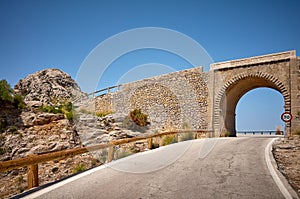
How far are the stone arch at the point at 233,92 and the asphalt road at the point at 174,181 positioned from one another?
35.2ft

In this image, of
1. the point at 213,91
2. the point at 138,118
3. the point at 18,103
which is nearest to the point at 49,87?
the point at 18,103

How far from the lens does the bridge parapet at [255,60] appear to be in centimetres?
1489

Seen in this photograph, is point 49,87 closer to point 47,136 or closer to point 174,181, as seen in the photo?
point 47,136

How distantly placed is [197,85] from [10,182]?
48.8 ft

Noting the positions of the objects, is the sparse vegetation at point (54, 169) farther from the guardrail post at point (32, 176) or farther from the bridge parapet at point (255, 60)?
the bridge parapet at point (255, 60)

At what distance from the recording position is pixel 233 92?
1839 cm

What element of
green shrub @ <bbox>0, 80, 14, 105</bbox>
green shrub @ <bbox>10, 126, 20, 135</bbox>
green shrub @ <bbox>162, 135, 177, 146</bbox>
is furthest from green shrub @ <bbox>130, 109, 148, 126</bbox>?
green shrub @ <bbox>0, 80, 14, 105</bbox>

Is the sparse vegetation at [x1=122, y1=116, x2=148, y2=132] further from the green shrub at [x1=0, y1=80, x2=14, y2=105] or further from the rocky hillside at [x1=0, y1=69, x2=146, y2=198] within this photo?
the green shrub at [x1=0, y1=80, x2=14, y2=105]

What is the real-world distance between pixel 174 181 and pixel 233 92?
1531 centimetres

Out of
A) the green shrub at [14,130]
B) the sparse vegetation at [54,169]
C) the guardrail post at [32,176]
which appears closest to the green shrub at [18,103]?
the green shrub at [14,130]

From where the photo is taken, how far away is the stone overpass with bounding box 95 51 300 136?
1476cm

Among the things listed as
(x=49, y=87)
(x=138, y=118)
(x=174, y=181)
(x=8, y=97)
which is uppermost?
(x=49, y=87)

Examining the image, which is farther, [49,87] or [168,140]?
[49,87]

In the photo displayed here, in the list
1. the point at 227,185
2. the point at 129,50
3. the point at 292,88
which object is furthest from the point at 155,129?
the point at 227,185
